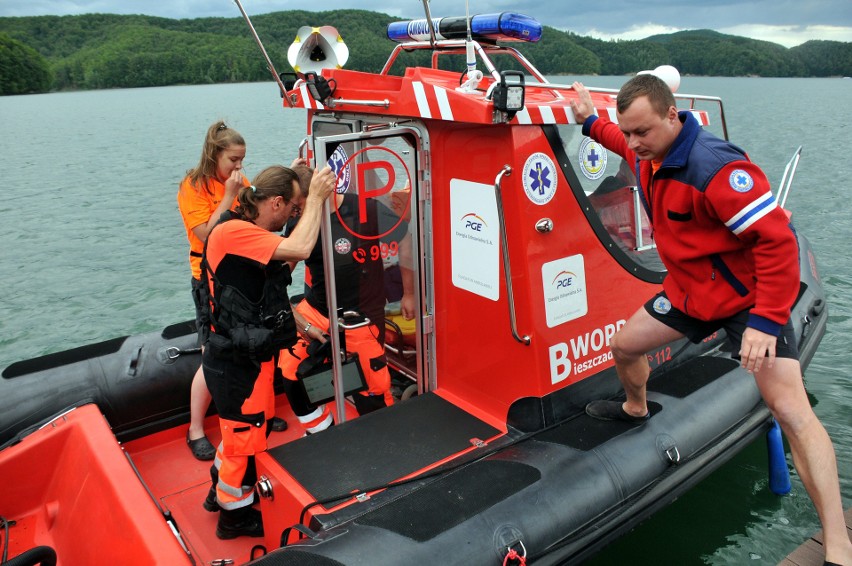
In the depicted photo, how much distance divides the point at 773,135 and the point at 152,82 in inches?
1477

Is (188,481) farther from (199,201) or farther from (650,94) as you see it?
(650,94)

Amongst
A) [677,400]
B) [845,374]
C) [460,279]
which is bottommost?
[845,374]

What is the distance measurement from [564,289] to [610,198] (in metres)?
0.62

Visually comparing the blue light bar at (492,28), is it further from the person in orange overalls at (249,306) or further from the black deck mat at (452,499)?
the black deck mat at (452,499)

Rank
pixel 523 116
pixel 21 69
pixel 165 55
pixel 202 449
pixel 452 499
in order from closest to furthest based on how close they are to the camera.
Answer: pixel 452 499 → pixel 523 116 → pixel 202 449 → pixel 165 55 → pixel 21 69

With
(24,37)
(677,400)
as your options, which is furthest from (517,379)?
(24,37)

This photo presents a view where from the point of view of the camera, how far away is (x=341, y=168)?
3.07 m

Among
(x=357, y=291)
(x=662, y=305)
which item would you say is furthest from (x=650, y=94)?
(x=357, y=291)

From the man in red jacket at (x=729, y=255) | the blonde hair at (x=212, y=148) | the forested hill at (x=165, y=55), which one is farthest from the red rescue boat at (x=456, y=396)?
the forested hill at (x=165, y=55)

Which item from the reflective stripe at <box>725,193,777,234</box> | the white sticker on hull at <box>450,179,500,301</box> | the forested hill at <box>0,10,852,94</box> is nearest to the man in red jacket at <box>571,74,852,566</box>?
the reflective stripe at <box>725,193,777,234</box>

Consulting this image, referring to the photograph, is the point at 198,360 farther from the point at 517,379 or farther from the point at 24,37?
the point at 24,37

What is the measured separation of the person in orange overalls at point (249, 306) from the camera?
2432 millimetres

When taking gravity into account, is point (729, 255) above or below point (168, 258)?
above

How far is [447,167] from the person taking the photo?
289 centimetres
